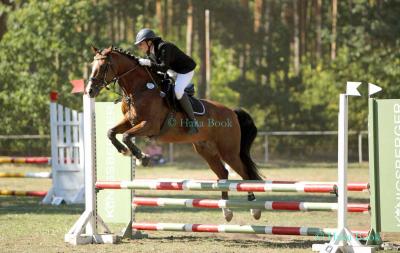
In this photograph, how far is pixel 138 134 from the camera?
895cm

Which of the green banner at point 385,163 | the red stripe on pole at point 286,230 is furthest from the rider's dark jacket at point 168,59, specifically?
the green banner at point 385,163

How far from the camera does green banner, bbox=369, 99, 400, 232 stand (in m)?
7.62

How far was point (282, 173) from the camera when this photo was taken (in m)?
23.0

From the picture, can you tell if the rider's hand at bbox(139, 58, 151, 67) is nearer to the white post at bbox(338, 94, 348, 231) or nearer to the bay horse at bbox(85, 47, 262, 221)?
the bay horse at bbox(85, 47, 262, 221)

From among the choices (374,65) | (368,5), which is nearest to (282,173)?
(374,65)

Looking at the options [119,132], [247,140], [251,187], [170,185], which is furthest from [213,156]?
[251,187]

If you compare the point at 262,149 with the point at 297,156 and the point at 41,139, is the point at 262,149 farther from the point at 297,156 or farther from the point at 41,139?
the point at 41,139

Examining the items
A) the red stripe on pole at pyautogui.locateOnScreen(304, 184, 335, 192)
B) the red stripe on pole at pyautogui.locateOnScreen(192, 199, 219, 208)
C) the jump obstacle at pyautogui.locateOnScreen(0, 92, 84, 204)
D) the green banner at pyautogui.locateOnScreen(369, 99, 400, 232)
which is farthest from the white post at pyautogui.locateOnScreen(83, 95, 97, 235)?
the jump obstacle at pyautogui.locateOnScreen(0, 92, 84, 204)

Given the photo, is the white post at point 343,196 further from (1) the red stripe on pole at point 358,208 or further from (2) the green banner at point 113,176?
(2) the green banner at point 113,176

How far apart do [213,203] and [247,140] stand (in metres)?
1.84

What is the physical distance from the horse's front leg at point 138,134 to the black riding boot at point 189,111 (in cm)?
52

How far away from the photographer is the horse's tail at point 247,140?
1019 centimetres

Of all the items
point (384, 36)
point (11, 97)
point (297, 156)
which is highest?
point (384, 36)

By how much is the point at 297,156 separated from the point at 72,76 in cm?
898
